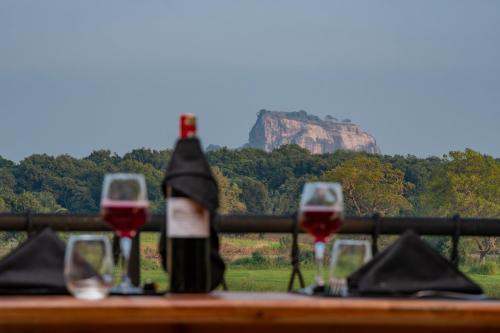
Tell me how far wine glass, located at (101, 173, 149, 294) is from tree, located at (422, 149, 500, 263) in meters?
85.4

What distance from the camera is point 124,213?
9.10 ft

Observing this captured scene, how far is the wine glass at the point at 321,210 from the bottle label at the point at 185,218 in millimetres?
246

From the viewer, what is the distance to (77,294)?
2.62 meters

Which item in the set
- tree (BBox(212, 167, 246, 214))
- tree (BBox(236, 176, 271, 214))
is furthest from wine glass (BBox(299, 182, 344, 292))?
tree (BBox(212, 167, 246, 214))

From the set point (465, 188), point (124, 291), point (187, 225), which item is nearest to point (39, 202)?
point (465, 188)

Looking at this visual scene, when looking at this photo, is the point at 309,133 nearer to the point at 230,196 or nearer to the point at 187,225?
the point at 230,196

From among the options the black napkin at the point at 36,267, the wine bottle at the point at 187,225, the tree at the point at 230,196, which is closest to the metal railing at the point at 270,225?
the black napkin at the point at 36,267

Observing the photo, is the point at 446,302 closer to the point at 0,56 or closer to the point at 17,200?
the point at 17,200

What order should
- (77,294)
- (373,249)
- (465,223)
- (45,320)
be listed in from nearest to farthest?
1. (45,320)
2. (77,294)
3. (373,249)
4. (465,223)

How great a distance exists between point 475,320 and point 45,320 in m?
0.84

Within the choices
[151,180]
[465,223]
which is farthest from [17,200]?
[465,223]

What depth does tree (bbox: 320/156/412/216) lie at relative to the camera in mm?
92750

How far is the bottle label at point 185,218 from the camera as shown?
108 inches

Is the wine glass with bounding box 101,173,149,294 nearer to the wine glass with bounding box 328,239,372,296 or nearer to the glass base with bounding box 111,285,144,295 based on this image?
the glass base with bounding box 111,285,144,295
